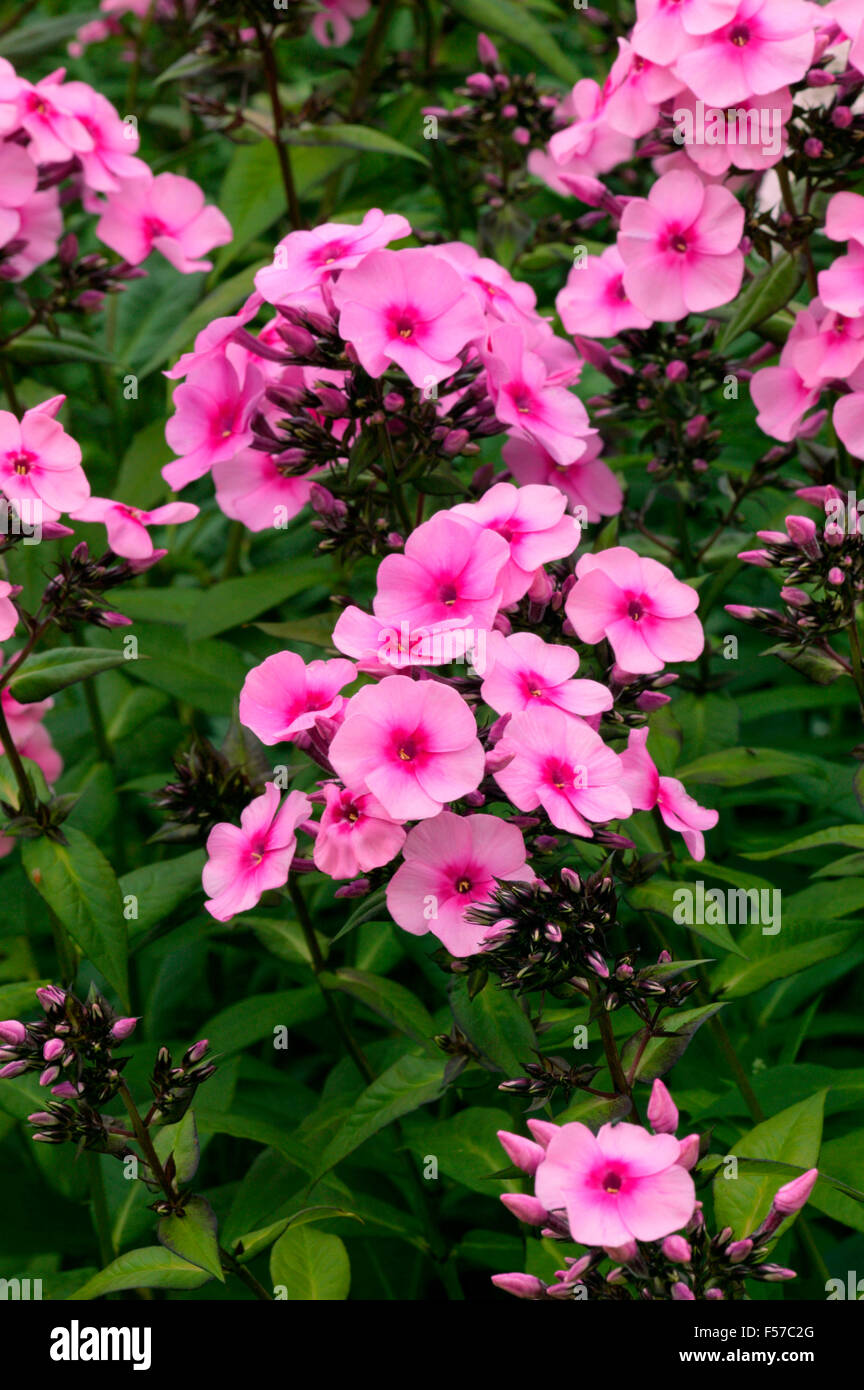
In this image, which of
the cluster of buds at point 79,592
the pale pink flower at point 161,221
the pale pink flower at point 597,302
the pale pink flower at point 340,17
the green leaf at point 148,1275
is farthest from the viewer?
the pale pink flower at point 340,17

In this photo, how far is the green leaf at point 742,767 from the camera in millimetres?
1803

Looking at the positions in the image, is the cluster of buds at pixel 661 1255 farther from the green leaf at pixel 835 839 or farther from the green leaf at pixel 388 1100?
the green leaf at pixel 835 839

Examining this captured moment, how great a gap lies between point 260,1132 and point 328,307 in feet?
3.20

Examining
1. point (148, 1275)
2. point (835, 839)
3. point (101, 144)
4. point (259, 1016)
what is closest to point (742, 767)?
point (835, 839)

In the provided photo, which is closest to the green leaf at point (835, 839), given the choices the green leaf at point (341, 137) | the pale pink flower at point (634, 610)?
the pale pink flower at point (634, 610)

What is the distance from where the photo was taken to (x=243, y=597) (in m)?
2.21

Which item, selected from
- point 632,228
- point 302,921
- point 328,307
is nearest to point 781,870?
point 302,921

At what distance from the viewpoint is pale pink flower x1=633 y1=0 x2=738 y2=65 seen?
1.78 meters

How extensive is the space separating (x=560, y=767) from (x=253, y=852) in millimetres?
349

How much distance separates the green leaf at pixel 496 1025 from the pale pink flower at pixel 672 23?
3.91ft

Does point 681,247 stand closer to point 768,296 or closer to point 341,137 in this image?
point 768,296
